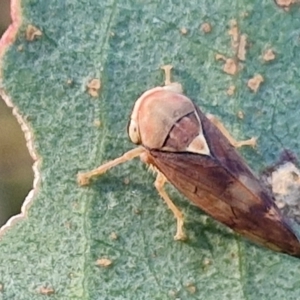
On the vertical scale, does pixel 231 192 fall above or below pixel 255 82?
below

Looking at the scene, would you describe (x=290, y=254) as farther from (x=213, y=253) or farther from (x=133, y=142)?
(x=133, y=142)

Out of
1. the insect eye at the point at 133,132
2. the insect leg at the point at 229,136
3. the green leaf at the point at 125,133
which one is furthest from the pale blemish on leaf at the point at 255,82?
the insect eye at the point at 133,132

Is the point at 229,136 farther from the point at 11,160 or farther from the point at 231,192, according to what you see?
the point at 11,160

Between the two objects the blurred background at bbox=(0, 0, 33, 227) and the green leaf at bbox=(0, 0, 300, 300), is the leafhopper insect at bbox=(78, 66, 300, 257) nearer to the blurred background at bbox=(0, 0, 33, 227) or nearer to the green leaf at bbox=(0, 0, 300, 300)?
the green leaf at bbox=(0, 0, 300, 300)

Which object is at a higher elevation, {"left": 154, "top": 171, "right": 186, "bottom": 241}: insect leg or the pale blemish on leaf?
the pale blemish on leaf

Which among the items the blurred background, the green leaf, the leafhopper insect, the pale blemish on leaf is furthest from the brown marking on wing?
the blurred background

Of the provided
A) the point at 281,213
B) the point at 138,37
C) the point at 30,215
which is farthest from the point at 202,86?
the point at 30,215

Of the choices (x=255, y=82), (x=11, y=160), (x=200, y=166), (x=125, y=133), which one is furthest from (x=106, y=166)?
(x=11, y=160)

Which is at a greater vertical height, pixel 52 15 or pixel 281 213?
pixel 52 15
